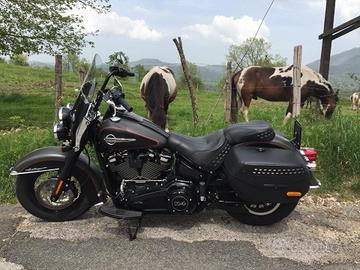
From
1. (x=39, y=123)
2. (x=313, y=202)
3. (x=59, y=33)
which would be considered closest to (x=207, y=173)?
(x=313, y=202)

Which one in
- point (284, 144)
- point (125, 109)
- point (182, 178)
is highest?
point (125, 109)

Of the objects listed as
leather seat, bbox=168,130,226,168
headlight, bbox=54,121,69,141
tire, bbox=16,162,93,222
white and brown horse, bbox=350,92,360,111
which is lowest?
white and brown horse, bbox=350,92,360,111

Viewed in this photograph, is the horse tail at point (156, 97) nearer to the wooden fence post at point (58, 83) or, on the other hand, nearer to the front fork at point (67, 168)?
the wooden fence post at point (58, 83)

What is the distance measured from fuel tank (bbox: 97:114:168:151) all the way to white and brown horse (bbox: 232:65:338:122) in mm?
6114

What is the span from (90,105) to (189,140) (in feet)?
3.14

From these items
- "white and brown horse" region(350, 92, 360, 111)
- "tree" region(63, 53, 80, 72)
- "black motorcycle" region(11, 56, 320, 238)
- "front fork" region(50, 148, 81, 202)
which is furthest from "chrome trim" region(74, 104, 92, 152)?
"white and brown horse" region(350, 92, 360, 111)

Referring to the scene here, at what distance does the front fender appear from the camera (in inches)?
151

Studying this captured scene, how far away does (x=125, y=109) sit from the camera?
378 centimetres

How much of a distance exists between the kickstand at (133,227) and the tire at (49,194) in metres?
0.46

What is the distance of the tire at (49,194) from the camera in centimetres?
391

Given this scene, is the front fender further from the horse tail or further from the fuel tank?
the horse tail

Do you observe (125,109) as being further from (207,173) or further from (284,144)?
(284,144)

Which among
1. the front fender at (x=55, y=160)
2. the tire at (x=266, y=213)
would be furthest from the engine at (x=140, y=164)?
the tire at (x=266, y=213)

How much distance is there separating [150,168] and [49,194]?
3.37 feet
